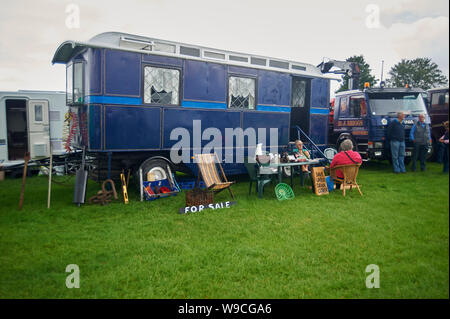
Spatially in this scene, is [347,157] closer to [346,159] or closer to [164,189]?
[346,159]

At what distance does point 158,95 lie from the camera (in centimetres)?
659

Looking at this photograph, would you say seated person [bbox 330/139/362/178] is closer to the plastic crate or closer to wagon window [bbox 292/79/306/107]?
wagon window [bbox 292/79/306/107]

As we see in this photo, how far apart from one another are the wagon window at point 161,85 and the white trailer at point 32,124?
4347mm

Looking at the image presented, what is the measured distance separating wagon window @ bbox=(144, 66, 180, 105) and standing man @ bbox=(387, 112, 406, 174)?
602 cm

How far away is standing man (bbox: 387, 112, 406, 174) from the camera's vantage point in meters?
8.87

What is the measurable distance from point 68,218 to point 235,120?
4.08 m

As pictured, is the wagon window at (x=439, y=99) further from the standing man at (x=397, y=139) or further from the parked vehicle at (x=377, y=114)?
the standing man at (x=397, y=139)

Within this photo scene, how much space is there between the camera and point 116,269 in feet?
10.8

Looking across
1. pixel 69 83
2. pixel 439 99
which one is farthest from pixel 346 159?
pixel 439 99

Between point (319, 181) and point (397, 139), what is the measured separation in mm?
3637

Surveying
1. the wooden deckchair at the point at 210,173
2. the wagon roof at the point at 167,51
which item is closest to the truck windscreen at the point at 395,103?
the wagon roof at the point at 167,51
